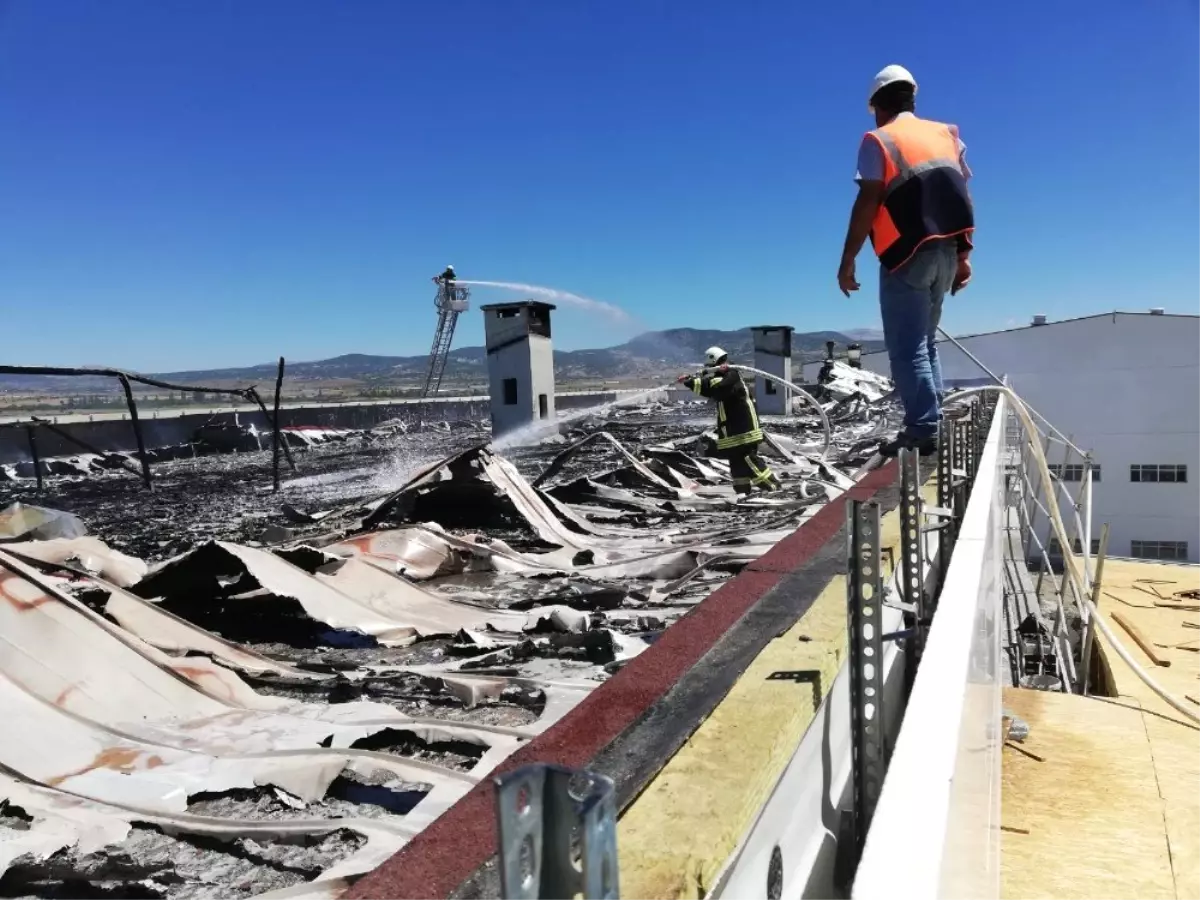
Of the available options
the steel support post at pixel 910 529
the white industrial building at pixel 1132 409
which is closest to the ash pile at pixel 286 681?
the steel support post at pixel 910 529

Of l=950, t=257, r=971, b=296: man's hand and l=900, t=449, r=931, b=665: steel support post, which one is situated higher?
l=950, t=257, r=971, b=296: man's hand

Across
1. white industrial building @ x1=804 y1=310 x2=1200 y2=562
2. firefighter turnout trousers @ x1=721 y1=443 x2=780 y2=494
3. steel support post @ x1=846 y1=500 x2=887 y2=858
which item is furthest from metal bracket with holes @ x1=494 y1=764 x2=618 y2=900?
white industrial building @ x1=804 y1=310 x2=1200 y2=562

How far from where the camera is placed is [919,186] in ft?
12.9

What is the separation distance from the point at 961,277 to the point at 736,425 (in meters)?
3.45

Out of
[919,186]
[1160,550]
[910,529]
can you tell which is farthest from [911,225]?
[1160,550]

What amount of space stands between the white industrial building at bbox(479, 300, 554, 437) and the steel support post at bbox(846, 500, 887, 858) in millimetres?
16201

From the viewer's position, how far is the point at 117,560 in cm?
383

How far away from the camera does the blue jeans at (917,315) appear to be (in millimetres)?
4246

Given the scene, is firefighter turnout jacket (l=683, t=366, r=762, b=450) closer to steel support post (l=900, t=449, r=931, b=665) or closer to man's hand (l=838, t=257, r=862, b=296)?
man's hand (l=838, t=257, r=862, b=296)

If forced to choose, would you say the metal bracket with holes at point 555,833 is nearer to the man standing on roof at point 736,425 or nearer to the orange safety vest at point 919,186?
the orange safety vest at point 919,186

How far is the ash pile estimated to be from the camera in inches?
70.4

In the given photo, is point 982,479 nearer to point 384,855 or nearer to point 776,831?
point 776,831

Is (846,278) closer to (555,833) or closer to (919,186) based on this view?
(919,186)

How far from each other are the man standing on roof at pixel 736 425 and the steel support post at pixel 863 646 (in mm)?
5417
